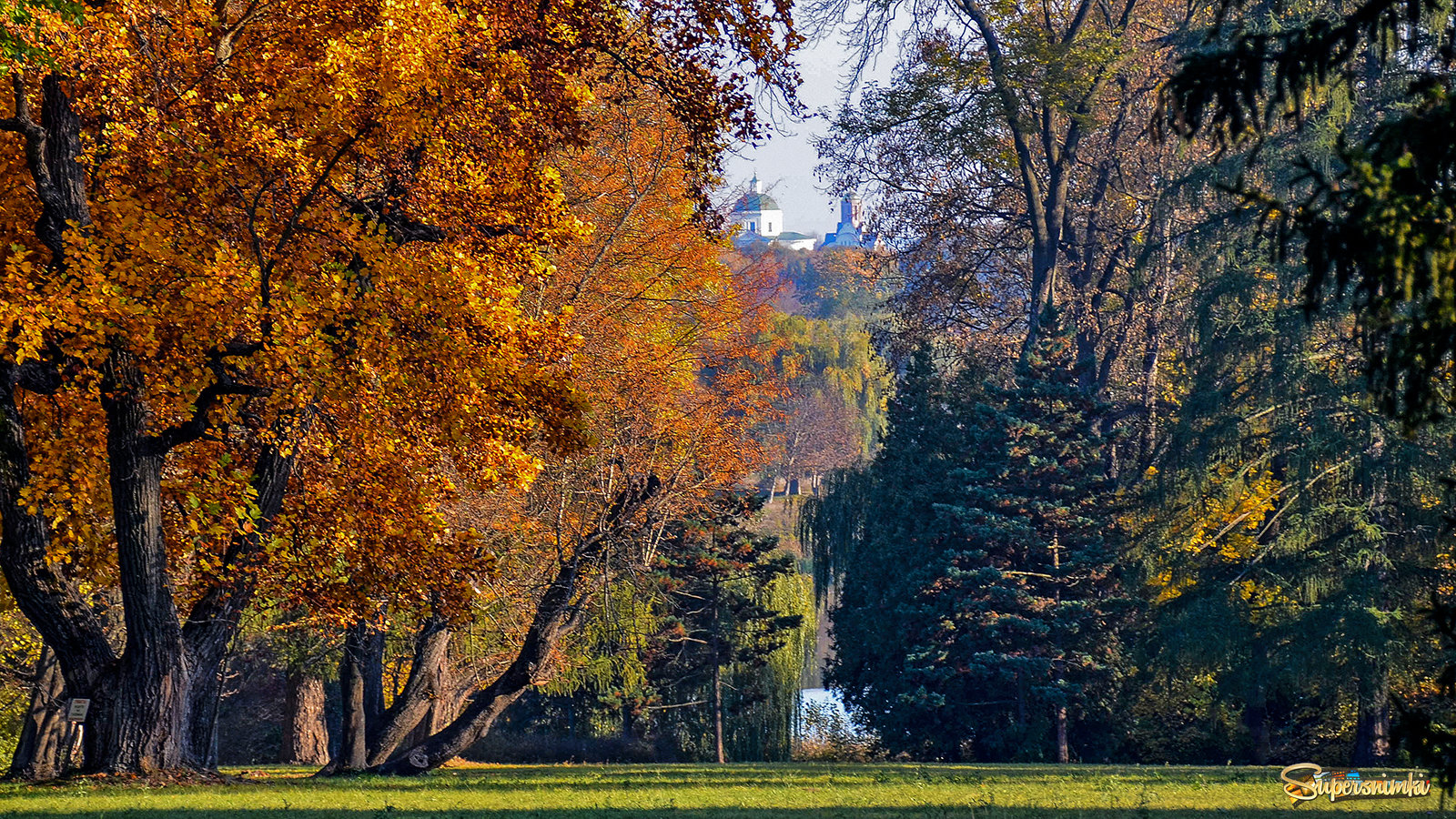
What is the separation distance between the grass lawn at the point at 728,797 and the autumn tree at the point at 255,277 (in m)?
2.05

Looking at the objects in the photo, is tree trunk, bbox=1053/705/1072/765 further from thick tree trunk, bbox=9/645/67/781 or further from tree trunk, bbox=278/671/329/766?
thick tree trunk, bbox=9/645/67/781

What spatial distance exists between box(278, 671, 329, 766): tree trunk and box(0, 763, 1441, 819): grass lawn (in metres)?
12.3

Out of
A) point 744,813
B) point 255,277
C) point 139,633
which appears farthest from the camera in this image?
point 139,633

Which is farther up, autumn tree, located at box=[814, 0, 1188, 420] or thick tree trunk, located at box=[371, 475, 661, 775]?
autumn tree, located at box=[814, 0, 1188, 420]

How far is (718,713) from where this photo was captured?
109 ft

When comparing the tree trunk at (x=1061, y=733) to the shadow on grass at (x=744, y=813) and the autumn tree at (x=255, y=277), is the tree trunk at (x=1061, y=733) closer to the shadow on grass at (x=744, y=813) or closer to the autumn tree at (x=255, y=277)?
the shadow on grass at (x=744, y=813)

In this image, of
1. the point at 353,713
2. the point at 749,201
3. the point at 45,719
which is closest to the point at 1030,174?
the point at 749,201

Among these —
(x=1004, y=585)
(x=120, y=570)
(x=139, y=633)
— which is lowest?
(x=139, y=633)

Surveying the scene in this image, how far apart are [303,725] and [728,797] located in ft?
59.9

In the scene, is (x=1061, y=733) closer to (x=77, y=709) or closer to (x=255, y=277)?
(x=77, y=709)

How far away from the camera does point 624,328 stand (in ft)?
91.5

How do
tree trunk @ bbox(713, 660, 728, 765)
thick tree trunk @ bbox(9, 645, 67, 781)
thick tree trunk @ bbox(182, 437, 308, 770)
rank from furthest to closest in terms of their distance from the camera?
tree trunk @ bbox(713, 660, 728, 765), thick tree trunk @ bbox(9, 645, 67, 781), thick tree trunk @ bbox(182, 437, 308, 770)

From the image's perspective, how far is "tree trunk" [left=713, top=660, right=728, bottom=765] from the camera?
33.1 metres

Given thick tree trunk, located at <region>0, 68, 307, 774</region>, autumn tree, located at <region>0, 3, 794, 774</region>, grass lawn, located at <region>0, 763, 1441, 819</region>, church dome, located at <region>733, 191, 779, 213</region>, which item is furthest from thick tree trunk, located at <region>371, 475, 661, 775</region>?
church dome, located at <region>733, 191, 779, 213</region>
